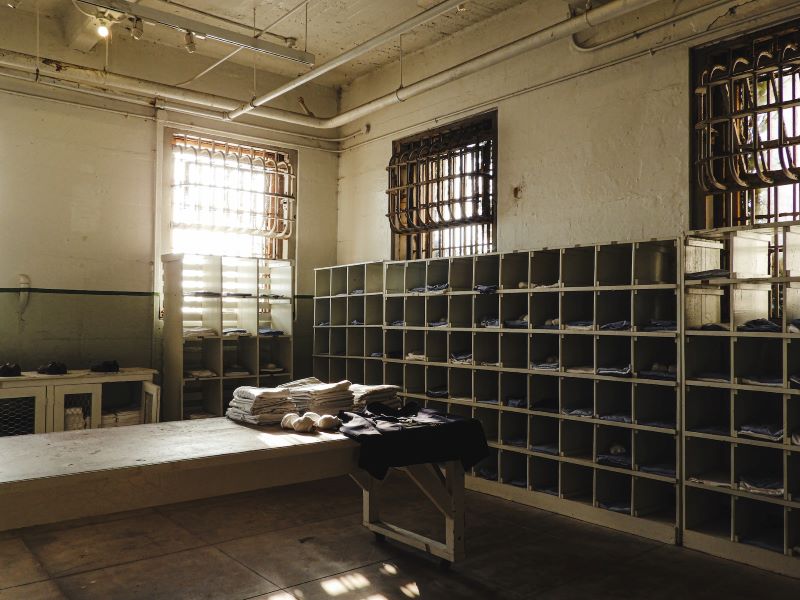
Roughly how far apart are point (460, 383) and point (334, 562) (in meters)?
2.26

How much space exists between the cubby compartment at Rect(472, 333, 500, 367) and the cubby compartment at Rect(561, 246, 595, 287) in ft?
2.91

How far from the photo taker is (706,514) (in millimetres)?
4508

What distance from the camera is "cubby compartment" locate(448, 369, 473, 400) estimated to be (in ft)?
19.7

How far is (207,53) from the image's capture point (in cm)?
742

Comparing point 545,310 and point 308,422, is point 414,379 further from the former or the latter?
point 308,422

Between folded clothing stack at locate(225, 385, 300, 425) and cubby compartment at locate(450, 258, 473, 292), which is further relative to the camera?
cubby compartment at locate(450, 258, 473, 292)

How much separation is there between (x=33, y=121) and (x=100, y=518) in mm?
3826

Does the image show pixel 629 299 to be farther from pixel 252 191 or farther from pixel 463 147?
pixel 252 191

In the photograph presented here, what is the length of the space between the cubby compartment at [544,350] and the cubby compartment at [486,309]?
467mm

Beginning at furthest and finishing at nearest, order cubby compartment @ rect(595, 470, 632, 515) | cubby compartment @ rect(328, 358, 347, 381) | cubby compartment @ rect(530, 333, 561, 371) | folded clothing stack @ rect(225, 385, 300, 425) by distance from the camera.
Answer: cubby compartment @ rect(328, 358, 347, 381)
cubby compartment @ rect(530, 333, 561, 371)
cubby compartment @ rect(595, 470, 632, 515)
folded clothing stack @ rect(225, 385, 300, 425)

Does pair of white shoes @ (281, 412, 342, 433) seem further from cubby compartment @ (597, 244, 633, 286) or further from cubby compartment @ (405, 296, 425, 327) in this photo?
cubby compartment @ (405, 296, 425, 327)

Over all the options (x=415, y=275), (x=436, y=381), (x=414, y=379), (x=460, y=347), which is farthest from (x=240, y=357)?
(x=460, y=347)

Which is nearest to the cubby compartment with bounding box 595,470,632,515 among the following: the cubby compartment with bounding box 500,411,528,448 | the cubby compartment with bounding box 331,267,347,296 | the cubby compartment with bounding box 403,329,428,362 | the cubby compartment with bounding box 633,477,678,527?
the cubby compartment with bounding box 633,477,678,527

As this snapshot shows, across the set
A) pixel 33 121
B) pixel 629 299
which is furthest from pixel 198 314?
pixel 629 299
